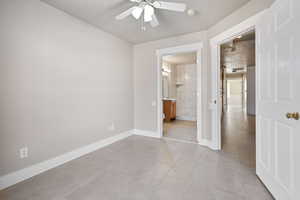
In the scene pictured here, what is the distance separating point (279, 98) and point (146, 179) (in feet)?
5.97

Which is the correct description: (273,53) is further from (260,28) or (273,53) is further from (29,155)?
(29,155)

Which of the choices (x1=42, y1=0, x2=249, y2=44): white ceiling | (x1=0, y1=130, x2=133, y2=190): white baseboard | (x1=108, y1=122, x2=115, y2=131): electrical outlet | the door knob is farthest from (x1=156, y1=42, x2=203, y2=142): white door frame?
the door knob

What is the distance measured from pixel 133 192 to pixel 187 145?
1785 mm

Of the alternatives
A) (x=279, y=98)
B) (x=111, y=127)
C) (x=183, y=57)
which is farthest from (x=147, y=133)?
(x=183, y=57)

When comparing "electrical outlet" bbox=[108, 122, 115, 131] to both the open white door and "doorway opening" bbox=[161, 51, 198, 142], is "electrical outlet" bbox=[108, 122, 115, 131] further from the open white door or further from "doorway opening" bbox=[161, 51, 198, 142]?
"doorway opening" bbox=[161, 51, 198, 142]

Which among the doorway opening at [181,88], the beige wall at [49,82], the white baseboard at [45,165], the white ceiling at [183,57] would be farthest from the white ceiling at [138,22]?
the doorway opening at [181,88]

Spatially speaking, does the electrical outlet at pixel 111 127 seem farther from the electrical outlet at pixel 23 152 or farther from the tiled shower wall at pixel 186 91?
the tiled shower wall at pixel 186 91

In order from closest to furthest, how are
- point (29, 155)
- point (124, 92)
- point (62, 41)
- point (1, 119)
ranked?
point (1, 119)
point (29, 155)
point (62, 41)
point (124, 92)

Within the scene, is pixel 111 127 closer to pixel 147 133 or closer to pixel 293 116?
pixel 147 133

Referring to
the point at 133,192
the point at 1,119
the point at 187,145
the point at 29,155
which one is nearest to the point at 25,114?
the point at 1,119

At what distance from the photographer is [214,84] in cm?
275

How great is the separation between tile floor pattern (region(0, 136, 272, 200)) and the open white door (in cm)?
37

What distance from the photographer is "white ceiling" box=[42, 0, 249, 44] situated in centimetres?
208

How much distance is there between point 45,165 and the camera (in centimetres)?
205
